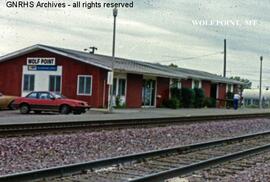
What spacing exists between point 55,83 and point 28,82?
7.68ft

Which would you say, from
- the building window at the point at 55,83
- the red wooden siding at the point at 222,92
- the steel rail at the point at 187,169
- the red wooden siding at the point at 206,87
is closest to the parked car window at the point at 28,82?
the building window at the point at 55,83

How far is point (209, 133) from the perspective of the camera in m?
21.6

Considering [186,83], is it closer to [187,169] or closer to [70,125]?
[70,125]

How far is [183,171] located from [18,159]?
377 cm

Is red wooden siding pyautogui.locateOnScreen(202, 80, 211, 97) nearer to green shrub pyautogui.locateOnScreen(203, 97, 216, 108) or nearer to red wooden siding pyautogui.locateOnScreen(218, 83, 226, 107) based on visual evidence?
green shrub pyautogui.locateOnScreen(203, 97, 216, 108)

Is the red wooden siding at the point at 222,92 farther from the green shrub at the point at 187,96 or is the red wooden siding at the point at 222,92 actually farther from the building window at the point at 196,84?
the green shrub at the point at 187,96

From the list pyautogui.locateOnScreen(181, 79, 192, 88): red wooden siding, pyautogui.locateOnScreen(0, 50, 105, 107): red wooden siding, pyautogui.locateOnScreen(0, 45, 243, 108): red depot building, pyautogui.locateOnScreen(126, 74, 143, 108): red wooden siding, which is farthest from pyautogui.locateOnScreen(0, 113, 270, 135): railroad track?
pyautogui.locateOnScreen(181, 79, 192, 88): red wooden siding

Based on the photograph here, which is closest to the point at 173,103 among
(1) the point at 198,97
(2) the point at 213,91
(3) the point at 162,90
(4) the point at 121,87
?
(3) the point at 162,90

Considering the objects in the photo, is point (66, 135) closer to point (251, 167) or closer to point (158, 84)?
point (251, 167)

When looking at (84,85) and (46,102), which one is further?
(84,85)

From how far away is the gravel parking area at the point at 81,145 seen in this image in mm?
11784

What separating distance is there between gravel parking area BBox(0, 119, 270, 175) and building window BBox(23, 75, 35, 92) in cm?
2150

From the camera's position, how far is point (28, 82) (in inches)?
1629

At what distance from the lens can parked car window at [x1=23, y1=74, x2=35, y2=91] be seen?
135 ft
